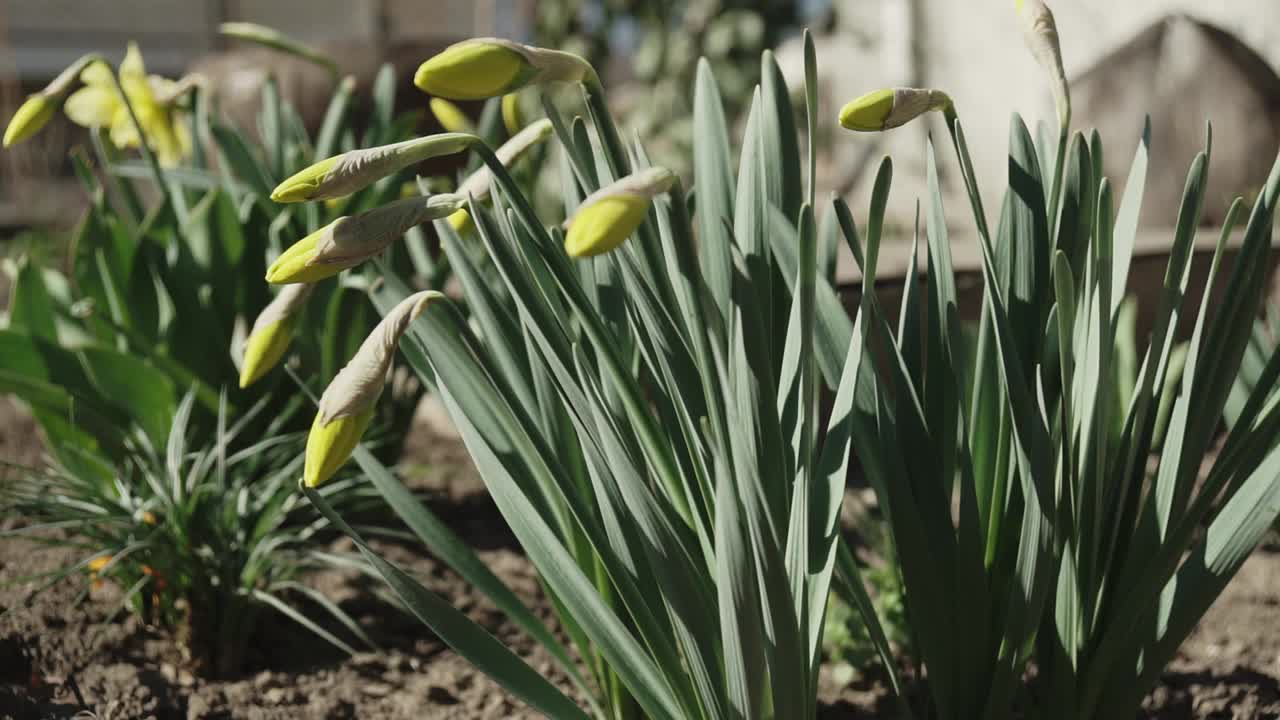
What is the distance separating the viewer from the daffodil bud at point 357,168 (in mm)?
827

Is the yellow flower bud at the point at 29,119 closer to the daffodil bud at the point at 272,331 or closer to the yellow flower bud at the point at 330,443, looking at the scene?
the daffodil bud at the point at 272,331

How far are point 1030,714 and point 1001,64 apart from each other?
4690 millimetres

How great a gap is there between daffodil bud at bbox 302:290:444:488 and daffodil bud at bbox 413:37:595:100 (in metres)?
0.17

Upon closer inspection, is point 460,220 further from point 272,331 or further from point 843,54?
point 843,54

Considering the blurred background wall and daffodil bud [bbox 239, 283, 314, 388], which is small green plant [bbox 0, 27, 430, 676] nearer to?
daffodil bud [bbox 239, 283, 314, 388]

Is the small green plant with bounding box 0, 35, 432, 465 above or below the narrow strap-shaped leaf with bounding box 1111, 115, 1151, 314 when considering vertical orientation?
below

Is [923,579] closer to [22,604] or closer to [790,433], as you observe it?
[790,433]

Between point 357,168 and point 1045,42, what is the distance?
1.80ft

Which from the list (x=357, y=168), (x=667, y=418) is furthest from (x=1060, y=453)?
(x=357, y=168)

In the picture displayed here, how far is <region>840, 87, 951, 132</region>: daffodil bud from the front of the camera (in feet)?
2.89

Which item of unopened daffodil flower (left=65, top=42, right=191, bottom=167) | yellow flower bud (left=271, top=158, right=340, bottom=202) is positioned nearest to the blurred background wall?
yellow flower bud (left=271, top=158, right=340, bottom=202)

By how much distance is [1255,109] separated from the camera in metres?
3.46

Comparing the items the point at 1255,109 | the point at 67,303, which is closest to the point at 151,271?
the point at 67,303

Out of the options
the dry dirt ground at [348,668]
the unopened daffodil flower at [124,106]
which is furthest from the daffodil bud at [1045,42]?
the unopened daffodil flower at [124,106]
